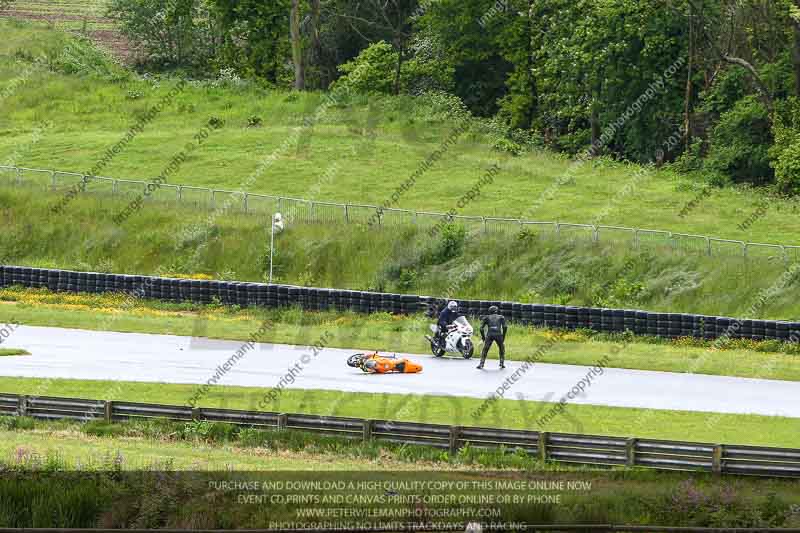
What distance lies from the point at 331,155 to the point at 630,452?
37.2 metres

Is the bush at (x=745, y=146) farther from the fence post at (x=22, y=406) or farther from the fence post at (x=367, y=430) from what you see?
the fence post at (x=22, y=406)

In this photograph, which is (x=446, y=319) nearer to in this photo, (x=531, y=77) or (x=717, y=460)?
(x=717, y=460)

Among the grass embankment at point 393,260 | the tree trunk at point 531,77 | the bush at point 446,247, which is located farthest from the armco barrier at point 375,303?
the tree trunk at point 531,77

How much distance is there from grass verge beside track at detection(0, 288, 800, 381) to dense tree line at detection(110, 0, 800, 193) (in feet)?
60.9

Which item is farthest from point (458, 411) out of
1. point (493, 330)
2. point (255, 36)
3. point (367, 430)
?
point (255, 36)

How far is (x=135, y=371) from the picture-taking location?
29000mm

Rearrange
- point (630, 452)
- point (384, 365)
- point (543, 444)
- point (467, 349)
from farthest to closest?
point (467, 349) → point (384, 365) → point (543, 444) → point (630, 452)

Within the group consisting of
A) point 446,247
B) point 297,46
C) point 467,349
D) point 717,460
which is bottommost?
point 467,349

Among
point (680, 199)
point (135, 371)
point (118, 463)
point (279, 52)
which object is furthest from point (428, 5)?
point (118, 463)

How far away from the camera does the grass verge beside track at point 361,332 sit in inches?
1192

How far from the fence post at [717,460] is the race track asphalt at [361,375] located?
496cm

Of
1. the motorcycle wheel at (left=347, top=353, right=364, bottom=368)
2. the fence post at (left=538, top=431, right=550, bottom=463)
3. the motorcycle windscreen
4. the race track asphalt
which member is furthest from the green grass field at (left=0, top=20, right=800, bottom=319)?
the fence post at (left=538, top=431, right=550, bottom=463)

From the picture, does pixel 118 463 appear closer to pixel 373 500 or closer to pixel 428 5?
pixel 373 500

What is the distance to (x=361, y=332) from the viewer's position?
3438cm
